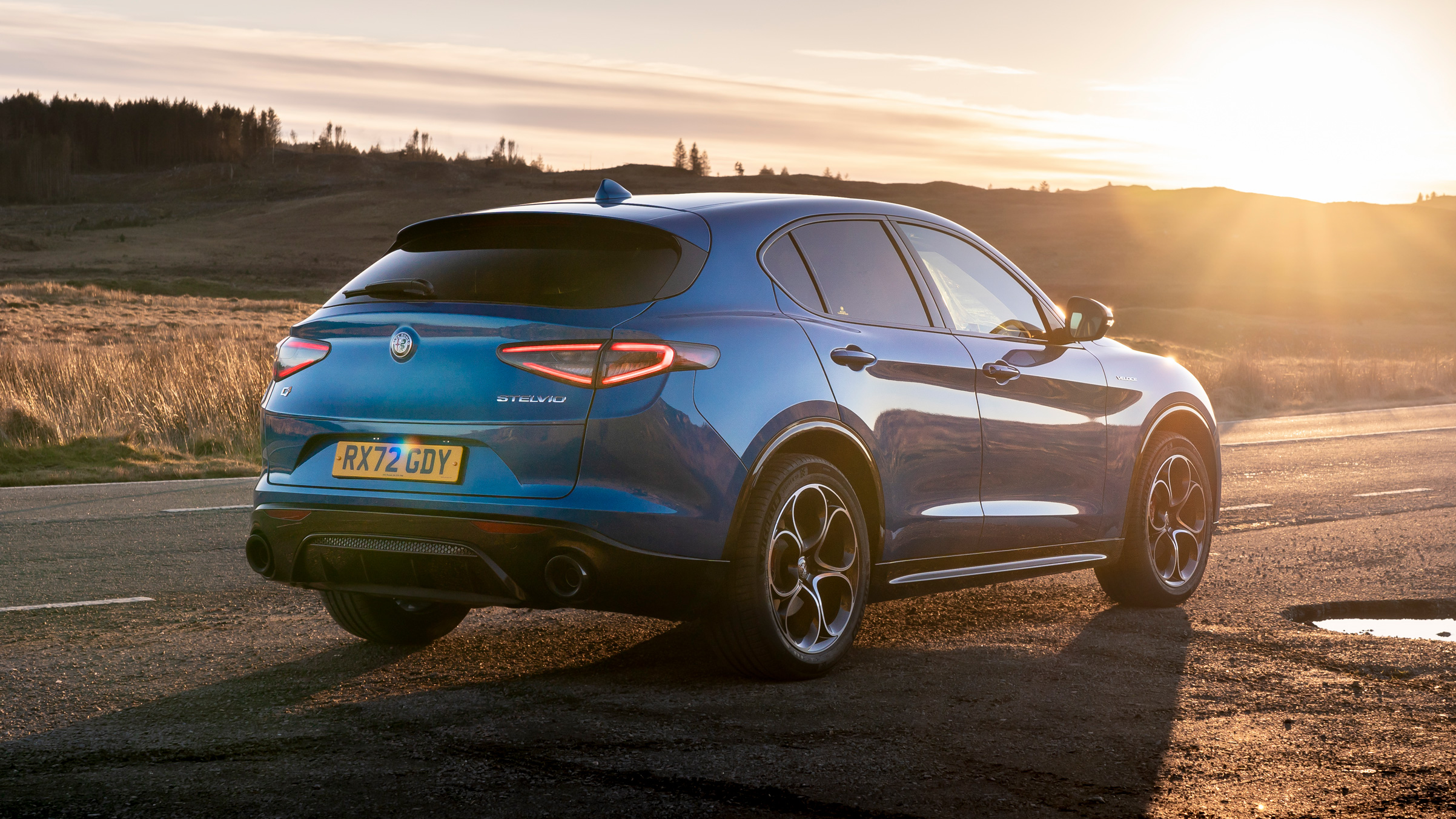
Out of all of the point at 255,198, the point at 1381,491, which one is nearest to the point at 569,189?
the point at 255,198

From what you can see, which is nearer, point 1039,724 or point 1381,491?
point 1039,724

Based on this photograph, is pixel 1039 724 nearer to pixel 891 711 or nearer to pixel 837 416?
pixel 891 711

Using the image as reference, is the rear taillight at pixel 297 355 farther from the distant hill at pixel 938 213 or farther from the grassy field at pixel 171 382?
the distant hill at pixel 938 213

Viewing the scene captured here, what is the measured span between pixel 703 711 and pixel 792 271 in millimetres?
1673

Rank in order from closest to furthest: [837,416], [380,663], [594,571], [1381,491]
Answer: [594,571]
[837,416]
[380,663]
[1381,491]

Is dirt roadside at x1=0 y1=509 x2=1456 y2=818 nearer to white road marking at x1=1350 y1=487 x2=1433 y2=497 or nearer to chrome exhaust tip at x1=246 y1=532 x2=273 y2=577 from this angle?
chrome exhaust tip at x1=246 y1=532 x2=273 y2=577

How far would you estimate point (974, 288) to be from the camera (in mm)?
6195

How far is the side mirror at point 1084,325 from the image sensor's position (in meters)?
6.32

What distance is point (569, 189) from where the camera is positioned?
13675 cm

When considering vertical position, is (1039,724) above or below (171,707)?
above

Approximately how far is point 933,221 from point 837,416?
150cm

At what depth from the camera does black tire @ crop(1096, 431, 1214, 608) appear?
6695 mm

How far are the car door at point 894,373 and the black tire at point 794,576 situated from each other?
212mm

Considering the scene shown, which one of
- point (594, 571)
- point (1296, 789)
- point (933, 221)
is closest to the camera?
point (1296, 789)
